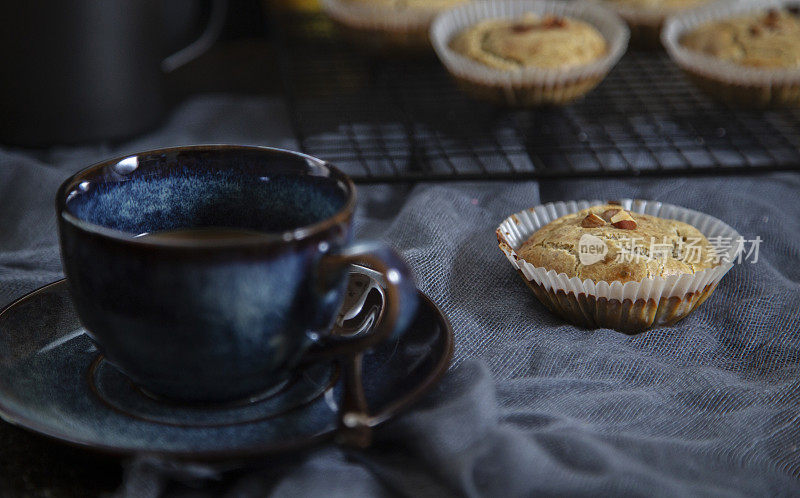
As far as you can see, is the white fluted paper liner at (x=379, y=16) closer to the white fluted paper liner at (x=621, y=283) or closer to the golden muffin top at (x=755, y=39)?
the golden muffin top at (x=755, y=39)

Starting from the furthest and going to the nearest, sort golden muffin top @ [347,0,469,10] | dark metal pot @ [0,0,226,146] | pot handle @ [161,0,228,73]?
golden muffin top @ [347,0,469,10] → pot handle @ [161,0,228,73] → dark metal pot @ [0,0,226,146]

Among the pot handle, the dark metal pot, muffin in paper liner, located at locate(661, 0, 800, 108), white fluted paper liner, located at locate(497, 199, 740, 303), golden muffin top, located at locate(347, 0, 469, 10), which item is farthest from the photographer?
golden muffin top, located at locate(347, 0, 469, 10)

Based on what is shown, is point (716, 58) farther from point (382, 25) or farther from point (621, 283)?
point (621, 283)

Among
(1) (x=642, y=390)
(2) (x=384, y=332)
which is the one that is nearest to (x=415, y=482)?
(2) (x=384, y=332)

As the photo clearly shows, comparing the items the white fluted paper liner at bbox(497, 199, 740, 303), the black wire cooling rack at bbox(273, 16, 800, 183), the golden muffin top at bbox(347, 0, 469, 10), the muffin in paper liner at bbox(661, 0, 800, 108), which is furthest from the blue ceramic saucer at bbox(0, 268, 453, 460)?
the golden muffin top at bbox(347, 0, 469, 10)

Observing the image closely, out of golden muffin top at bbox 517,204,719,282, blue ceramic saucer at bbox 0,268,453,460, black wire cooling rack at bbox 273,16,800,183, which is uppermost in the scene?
blue ceramic saucer at bbox 0,268,453,460

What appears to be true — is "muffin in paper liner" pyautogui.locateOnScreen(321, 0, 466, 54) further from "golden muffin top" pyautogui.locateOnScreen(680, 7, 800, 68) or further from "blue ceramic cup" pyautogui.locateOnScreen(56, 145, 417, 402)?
"blue ceramic cup" pyautogui.locateOnScreen(56, 145, 417, 402)

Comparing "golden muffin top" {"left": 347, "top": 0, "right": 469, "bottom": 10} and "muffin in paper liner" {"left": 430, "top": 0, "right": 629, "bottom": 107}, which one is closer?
"muffin in paper liner" {"left": 430, "top": 0, "right": 629, "bottom": 107}
